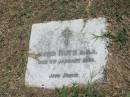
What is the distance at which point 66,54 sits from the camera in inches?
166

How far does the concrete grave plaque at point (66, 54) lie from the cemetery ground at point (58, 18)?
87 millimetres

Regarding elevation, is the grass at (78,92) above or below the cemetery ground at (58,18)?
below

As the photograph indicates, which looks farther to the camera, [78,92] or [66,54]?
[66,54]

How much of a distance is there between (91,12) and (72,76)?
3.01 ft

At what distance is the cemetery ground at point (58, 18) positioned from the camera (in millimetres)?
3867

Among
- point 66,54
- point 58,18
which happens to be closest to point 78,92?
point 66,54

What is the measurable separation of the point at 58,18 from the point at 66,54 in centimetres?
62

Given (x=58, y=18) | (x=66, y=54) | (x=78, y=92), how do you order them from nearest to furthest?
(x=78, y=92)
(x=66, y=54)
(x=58, y=18)

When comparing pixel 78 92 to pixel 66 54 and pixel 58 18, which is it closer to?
pixel 66 54

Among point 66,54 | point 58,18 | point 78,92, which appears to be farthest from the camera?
point 58,18

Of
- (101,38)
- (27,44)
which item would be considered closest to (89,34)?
(101,38)

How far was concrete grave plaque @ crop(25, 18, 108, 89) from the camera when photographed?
400 cm

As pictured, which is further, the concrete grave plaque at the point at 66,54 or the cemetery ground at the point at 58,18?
the concrete grave plaque at the point at 66,54

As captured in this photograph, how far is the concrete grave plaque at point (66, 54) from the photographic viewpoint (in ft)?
13.1
